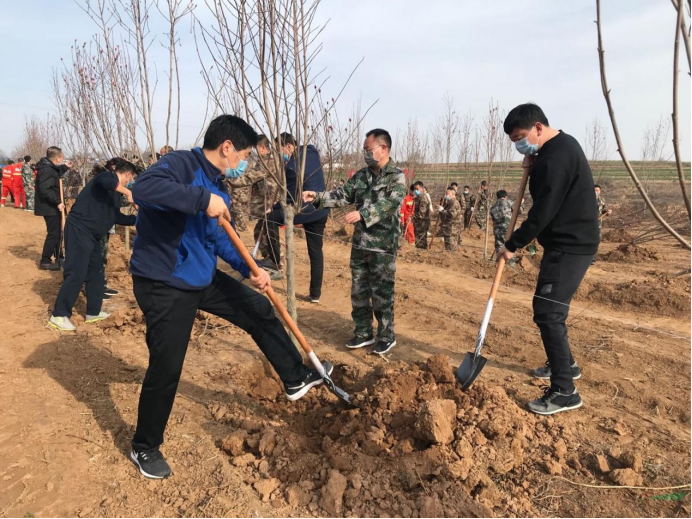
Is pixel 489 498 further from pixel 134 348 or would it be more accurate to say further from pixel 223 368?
pixel 134 348

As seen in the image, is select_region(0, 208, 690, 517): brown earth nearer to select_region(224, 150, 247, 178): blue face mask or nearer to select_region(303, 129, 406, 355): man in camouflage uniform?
select_region(303, 129, 406, 355): man in camouflage uniform

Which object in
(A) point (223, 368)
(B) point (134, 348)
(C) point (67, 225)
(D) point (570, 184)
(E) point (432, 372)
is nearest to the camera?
(D) point (570, 184)

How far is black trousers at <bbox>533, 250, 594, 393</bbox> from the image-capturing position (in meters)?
2.96

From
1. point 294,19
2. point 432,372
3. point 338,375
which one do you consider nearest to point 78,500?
point 338,375

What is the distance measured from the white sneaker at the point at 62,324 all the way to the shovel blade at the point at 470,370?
12.7 feet

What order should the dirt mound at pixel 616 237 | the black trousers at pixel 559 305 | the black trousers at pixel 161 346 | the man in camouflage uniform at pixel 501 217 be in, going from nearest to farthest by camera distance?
1. the black trousers at pixel 161 346
2. the black trousers at pixel 559 305
3. the man in camouflage uniform at pixel 501 217
4. the dirt mound at pixel 616 237

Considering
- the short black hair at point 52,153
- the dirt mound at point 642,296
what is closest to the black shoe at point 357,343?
the dirt mound at point 642,296

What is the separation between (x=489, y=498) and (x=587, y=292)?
18.4ft

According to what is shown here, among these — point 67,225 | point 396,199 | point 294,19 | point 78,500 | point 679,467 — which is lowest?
point 78,500

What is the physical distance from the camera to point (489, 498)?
2154 mm

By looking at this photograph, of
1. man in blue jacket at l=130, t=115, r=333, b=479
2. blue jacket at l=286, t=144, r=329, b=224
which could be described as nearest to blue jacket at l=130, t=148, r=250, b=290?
man in blue jacket at l=130, t=115, r=333, b=479

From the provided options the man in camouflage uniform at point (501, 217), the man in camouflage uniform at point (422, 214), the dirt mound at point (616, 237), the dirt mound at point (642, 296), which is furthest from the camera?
the dirt mound at point (616, 237)

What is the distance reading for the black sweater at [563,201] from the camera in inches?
112

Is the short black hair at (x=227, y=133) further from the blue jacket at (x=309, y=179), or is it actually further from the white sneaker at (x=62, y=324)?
the white sneaker at (x=62, y=324)
